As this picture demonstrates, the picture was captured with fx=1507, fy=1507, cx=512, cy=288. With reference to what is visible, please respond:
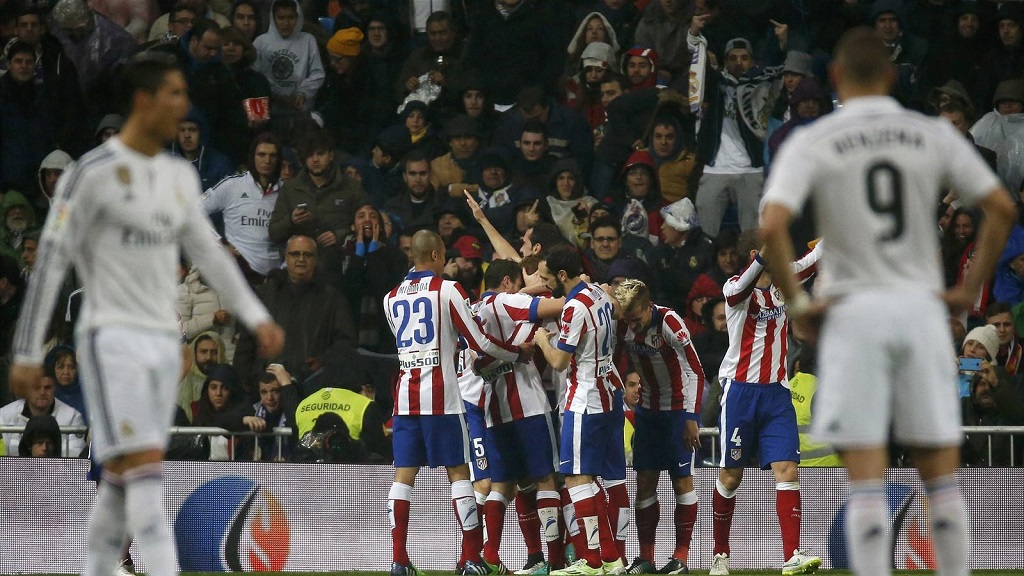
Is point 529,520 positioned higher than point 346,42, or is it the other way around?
point 346,42

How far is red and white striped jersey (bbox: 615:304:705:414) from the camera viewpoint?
10938mm

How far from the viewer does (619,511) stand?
35.5ft

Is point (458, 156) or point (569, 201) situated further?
point (458, 156)

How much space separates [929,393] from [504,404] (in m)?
5.77

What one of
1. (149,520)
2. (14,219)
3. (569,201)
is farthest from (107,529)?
(14,219)

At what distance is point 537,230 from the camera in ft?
38.4

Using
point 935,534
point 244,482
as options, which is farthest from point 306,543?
point 935,534

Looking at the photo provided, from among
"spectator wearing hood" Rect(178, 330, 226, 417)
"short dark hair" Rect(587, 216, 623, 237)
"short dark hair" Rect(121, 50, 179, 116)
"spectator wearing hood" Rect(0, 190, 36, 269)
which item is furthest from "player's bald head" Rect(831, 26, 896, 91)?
"spectator wearing hood" Rect(0, 190, 36, 269)

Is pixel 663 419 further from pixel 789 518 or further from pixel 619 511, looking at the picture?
pixel 789 518

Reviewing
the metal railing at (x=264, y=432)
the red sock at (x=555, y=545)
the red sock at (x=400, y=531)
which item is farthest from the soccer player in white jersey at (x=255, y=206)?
the red sock at (x=555, y=545)

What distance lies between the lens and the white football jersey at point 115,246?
19.0 ft

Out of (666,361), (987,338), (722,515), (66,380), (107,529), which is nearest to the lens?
(107,529)

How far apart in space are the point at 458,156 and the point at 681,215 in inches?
96.2

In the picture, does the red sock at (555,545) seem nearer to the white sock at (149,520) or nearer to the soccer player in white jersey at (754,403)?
the soccer player in white jersey at (754,403)
